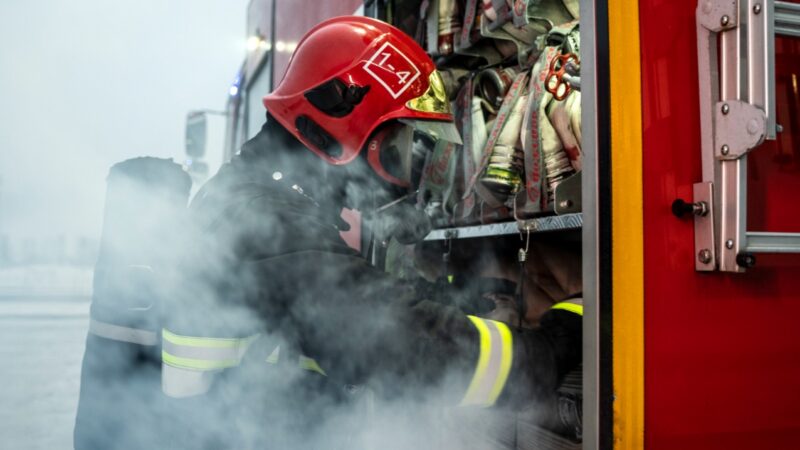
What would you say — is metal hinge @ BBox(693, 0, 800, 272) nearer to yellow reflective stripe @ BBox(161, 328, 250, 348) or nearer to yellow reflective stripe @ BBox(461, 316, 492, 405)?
yellow reflective stripe @ BBox(461, 316, 492, 405)

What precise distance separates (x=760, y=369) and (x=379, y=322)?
0.76 metres

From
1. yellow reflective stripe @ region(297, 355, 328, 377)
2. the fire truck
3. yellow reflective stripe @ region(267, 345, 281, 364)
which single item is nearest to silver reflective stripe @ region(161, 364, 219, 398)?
yellow reflective stripe @ region(267, 345, 281, 364)

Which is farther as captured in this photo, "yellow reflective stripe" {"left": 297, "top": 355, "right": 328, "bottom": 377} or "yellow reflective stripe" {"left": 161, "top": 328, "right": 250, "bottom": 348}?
"yellow reflective stripe" {"left": 297, "top": 355, "right": 328, "bottom": 377}

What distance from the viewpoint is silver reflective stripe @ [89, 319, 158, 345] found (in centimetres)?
157

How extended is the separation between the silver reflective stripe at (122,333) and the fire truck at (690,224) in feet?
3.58

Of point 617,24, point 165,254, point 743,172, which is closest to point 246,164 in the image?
point 165,254

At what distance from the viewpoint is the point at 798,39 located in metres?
1.23

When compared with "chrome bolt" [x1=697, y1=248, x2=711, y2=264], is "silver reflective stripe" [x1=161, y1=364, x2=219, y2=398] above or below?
below

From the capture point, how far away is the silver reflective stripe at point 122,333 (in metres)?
1.57

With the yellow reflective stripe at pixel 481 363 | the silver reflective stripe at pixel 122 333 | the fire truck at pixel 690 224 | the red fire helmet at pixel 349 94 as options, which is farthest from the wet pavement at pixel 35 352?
the fire truck at pixel 690 224

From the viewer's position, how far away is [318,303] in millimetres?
1345

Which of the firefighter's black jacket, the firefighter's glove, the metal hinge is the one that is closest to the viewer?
the metal hinge

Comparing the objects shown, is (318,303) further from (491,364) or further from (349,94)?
(349,94)

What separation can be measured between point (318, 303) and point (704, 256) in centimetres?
78
